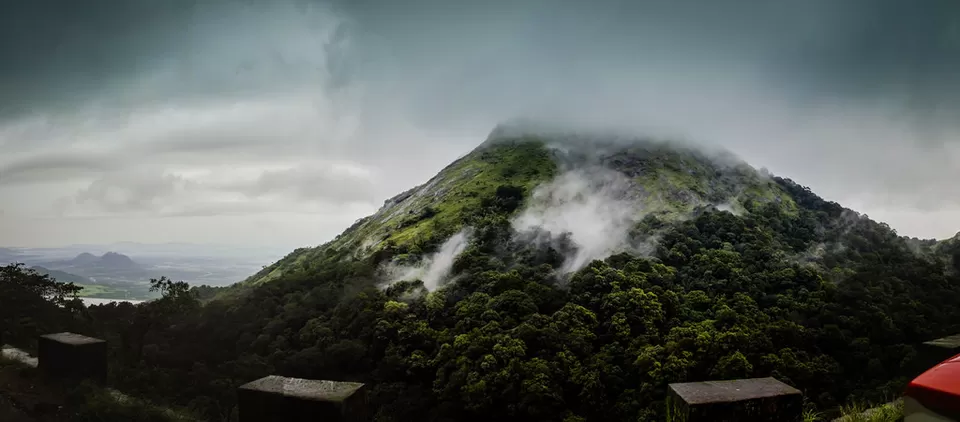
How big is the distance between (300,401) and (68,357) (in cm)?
688

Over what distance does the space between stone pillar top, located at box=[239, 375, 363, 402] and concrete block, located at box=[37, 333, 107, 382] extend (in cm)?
607

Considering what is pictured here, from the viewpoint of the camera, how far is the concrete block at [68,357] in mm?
8867

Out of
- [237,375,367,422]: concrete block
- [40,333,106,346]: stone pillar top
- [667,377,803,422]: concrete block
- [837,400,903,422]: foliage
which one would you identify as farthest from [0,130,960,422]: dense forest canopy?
[837,400,903,422]: foliage

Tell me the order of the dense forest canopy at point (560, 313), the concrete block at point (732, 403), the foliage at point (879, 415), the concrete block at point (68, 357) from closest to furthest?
the concrete block at point (732, 403), the foliage at point (879, 415), the concrete block at point (68, 357), the dense forest canopy at point (560, 313)

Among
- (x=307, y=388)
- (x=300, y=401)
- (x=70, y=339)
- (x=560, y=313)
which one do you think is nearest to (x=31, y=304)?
(x=70, y=339)

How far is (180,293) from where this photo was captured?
20.4 meters

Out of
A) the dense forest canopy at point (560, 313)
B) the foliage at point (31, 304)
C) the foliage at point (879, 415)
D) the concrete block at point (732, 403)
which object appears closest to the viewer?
the concrete block at point (732, 403)

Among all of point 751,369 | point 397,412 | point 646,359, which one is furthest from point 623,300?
point 397,412

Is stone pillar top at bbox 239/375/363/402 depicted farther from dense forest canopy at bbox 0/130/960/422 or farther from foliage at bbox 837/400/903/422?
dense forest canopy at bbox 0/130/960/422

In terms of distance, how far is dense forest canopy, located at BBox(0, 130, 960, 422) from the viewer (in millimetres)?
18625

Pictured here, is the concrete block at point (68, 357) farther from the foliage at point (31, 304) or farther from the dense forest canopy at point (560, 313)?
the foliage at point (31, 304)

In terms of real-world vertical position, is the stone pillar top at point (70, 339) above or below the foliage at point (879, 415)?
above

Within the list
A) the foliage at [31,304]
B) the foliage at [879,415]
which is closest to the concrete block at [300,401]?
the foliage at [879,415]

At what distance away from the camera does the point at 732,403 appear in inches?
191
